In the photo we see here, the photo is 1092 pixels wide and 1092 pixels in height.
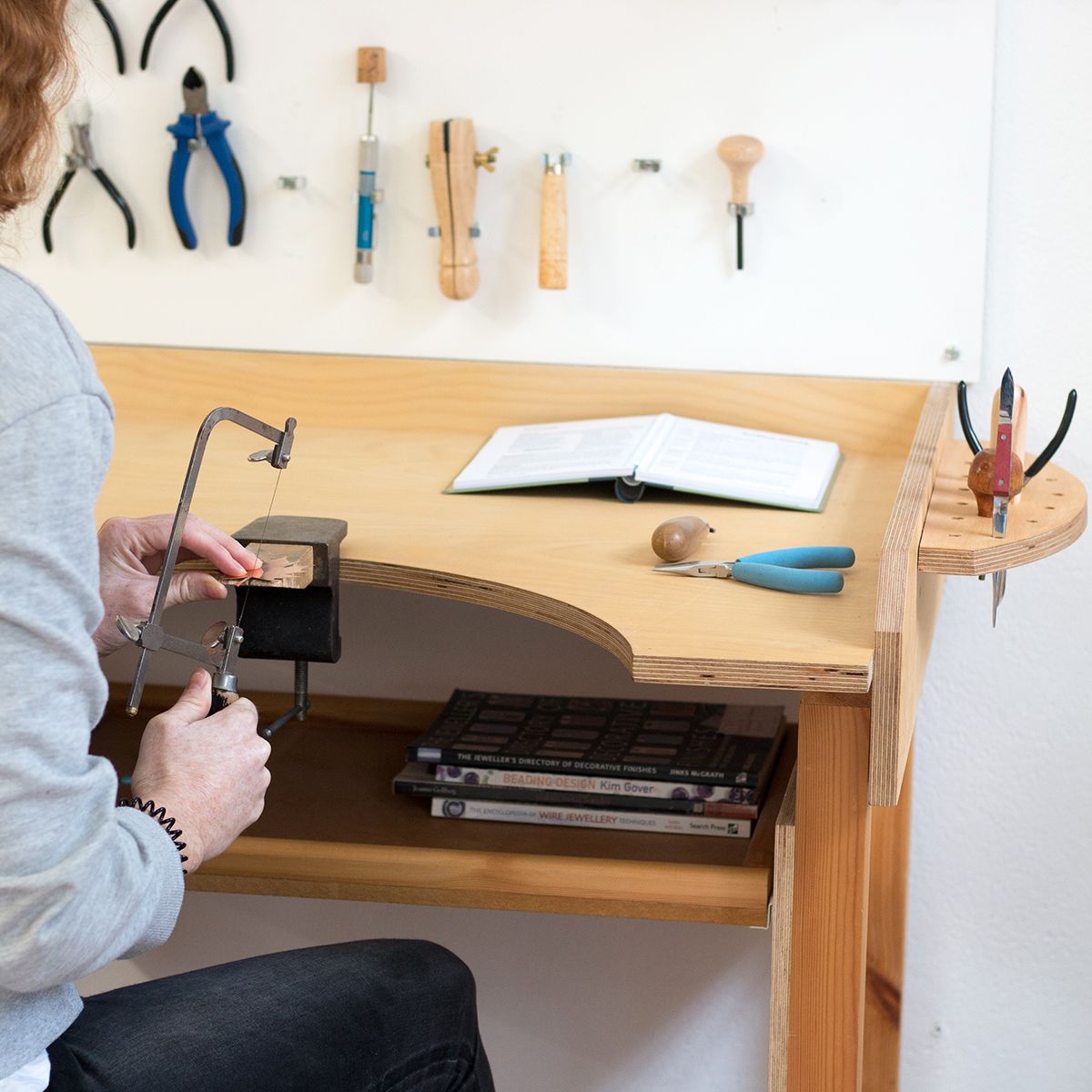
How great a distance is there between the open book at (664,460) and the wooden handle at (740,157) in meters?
0.26

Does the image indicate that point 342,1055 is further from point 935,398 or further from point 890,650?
point 935,398

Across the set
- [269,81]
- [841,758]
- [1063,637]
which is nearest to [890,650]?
[841,758]

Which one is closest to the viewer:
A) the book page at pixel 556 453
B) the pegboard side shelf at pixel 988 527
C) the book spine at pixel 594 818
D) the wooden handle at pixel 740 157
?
the pegboard side shelf at pixel 988 527

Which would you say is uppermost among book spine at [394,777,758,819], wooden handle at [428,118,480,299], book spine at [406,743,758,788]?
wooden handle at [428,118,480,299]

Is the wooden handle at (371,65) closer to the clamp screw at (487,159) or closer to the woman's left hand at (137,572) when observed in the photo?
the clamp screw at (487,159)

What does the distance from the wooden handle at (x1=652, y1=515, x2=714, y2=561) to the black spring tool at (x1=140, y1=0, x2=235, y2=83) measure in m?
0.87

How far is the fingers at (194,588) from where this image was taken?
1.05 m

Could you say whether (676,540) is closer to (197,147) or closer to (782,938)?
(782,938)

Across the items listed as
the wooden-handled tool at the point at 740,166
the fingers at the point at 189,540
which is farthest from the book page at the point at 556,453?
the fingers at the point at 189,540

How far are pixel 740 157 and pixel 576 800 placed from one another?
72cm

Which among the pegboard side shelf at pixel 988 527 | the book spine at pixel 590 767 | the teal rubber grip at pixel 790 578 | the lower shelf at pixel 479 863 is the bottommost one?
the lower shelf at pixel 479 863

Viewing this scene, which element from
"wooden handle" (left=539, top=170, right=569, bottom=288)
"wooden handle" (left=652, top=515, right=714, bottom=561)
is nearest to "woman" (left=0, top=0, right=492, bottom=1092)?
Answer: "wooden handle" (left=652, top=515, right=714, bottom=561)

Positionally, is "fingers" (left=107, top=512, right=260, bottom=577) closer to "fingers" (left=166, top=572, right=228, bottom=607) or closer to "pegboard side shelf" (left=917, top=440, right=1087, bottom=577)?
"fingers" (left=166, top=572, right=228, bottom=607)

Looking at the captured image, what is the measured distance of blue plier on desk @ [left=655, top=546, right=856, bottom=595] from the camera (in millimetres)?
991
